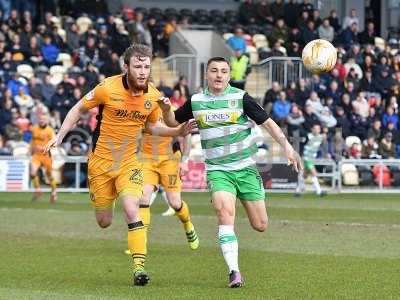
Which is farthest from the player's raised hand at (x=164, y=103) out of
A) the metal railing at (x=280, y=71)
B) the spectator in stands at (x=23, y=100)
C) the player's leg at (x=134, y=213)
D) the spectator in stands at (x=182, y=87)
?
the metal railing at (x=280, y=71)

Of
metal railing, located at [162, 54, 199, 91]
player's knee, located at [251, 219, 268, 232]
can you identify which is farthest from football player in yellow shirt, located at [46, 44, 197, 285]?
metal railing, located at [162, 54, 199, 91]

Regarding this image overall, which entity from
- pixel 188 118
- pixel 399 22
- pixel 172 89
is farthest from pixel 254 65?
pixel 188 118

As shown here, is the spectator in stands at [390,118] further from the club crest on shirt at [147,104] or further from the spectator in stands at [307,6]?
the club crest on shirt at [147,104]

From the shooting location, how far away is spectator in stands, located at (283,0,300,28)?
3853cm

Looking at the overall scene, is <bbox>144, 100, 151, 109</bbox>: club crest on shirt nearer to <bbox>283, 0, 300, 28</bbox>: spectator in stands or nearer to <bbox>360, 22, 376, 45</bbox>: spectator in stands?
<bbox>283, 0, 300, 28</bbox>: spectator in stands

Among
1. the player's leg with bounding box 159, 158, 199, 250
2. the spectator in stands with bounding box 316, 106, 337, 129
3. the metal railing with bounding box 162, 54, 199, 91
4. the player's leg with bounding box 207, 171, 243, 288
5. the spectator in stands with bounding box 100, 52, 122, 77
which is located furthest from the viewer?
the metal railing with bounding box 162, 54, 199, 91

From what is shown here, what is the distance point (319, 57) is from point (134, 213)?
3421 mm

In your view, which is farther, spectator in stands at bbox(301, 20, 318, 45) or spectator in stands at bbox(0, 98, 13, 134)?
spectator in stands at bbox(301, 20, 318, 45)

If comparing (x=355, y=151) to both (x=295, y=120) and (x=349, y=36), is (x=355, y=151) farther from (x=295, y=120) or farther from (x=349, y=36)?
(x=349, y=36)

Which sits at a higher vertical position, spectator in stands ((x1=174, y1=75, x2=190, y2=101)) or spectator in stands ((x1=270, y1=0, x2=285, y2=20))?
spectator in stands ((x1=270, y1=0, x2=285, y2=20))

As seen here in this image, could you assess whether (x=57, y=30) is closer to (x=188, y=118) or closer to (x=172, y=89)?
(x=172, y=89)

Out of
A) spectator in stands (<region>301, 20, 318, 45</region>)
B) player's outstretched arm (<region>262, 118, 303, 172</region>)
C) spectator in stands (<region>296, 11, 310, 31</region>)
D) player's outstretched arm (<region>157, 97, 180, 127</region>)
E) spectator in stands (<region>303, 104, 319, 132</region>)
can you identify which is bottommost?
player's outstretched arm (<region>262, 118, 303, 172</region>)

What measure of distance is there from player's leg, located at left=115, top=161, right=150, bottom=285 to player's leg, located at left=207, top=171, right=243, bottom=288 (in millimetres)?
783

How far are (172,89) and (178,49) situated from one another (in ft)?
13.3
